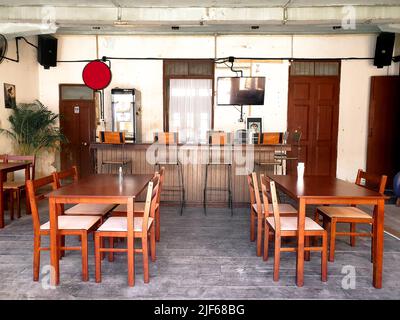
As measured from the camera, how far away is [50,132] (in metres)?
7.14

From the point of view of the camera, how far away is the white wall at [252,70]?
722 centimetres

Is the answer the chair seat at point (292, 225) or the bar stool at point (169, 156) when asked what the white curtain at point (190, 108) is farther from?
the chair seat at point (292, 225)

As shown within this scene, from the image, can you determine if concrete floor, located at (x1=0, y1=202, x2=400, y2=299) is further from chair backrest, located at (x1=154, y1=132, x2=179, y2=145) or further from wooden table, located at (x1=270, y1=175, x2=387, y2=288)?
chair backrest, located at (x1=154, y1=132, x2=179, y2=145)

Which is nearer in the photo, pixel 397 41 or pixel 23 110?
pixel 23 110

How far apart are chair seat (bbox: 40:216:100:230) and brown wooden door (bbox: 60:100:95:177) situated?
15.4 feet

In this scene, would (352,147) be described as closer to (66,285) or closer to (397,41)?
(397,41)

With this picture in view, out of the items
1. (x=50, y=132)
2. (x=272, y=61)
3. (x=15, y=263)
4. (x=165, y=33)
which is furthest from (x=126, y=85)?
(x=15, y=263)

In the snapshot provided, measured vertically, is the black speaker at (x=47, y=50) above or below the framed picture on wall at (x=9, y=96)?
above

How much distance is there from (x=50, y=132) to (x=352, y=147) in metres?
6.64

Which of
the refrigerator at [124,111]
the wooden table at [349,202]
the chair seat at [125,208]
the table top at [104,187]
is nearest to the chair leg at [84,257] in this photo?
the table top at [104,187]

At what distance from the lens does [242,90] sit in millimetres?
7223

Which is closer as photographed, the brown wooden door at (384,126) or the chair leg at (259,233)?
the chair leg at (259,233)

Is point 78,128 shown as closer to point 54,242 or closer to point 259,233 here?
point 54,242

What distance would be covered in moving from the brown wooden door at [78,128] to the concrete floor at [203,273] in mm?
3628
